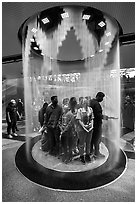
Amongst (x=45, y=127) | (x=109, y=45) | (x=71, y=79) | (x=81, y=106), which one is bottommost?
(x=45, y=127)

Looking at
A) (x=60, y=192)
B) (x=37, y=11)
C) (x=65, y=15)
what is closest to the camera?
(x=60, y=192)

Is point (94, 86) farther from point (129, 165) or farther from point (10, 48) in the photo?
point (10, 48)

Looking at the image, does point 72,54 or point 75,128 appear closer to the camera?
point 75,128

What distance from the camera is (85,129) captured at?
2.10m

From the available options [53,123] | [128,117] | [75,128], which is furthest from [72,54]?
[128,117]

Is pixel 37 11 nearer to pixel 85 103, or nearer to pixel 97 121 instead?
pixel 85 103

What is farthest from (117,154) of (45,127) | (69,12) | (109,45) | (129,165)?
(69,12)

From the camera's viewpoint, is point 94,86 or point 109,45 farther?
point 94,86

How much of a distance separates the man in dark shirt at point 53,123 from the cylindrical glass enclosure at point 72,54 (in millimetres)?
452

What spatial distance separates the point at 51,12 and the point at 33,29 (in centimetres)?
59

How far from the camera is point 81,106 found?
223cm

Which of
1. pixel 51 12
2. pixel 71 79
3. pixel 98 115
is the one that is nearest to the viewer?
pixel 51 12

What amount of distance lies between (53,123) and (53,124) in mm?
17

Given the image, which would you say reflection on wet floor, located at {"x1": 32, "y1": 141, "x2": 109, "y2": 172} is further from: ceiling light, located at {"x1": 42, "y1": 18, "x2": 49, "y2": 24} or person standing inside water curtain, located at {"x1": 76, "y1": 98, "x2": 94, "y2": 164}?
ceiling light, located at {"x1": 42, "y1": 18, "x2": 49, "y2": 24}
